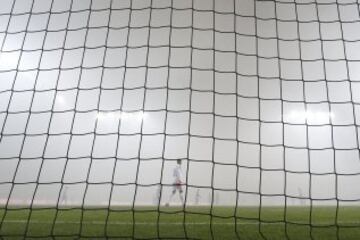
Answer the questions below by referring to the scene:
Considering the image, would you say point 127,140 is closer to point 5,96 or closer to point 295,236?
point 5,96

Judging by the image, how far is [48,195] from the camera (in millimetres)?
13391

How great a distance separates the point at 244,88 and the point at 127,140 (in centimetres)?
462

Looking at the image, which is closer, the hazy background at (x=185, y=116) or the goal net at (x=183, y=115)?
the goal net at (x=183, y=115)

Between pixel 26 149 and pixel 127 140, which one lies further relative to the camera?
pixel 127 140

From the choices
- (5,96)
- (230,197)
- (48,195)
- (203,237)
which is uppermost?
(203,237)

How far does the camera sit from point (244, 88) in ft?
43.2

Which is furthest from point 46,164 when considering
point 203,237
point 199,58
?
point 203,237

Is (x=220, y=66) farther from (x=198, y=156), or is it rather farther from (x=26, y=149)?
(x=26, y=149)

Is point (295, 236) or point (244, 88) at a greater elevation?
point (295, 236)

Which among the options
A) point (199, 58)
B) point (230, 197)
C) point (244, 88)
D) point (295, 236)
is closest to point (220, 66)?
point (199, 58)

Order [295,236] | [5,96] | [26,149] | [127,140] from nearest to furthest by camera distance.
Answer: [295,236] → [5,96] → [26,149] → [127,140]

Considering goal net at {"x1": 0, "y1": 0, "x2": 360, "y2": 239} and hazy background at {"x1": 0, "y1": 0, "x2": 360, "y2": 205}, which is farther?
hazy background at {"x1": 0, "y1": 0, "x2": 360, "y2": 205}

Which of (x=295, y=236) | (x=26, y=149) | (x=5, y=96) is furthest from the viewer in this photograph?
(x=26, y=149)

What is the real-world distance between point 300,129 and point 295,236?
34.7ft
